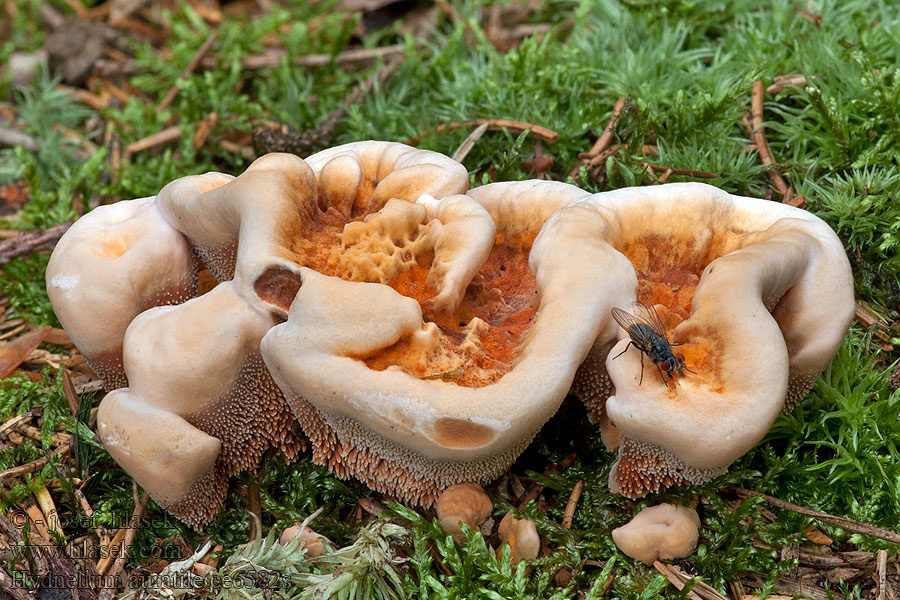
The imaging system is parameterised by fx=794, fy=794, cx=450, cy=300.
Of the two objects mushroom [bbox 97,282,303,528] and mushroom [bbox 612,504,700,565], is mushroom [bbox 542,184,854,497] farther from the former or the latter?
mushroom [bbox 97,282,303,528]

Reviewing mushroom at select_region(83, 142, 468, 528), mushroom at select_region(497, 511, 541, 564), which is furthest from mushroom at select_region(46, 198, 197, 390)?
mushroom at select_region(497, 511, 541, 564)

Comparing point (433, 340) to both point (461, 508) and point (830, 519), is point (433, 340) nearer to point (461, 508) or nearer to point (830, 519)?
point (461, 508)

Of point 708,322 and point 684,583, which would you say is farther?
point 684,583

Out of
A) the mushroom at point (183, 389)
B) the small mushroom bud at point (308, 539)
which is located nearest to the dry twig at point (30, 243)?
the mushroom at point (183, 389)

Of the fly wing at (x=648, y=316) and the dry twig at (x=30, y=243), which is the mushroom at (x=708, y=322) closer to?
the fly wing at (x=648, y=316)

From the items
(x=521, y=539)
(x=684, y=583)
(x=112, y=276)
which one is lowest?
(x=684, y=583)

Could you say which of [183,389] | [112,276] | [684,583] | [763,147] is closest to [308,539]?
[183,389]
